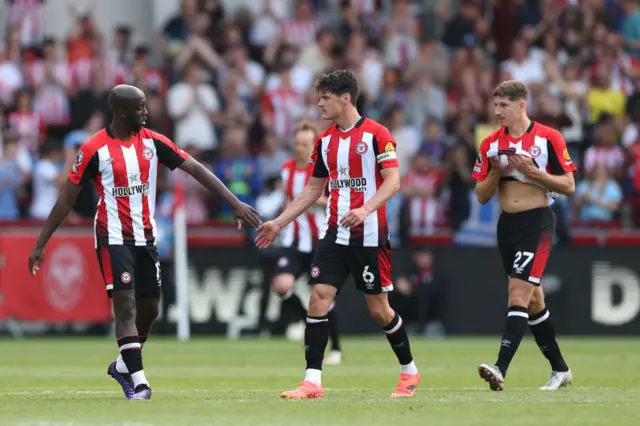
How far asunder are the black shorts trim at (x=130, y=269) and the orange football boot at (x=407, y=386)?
2.04 metres

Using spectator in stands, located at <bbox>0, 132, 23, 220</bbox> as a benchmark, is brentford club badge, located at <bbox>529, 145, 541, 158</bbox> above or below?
above

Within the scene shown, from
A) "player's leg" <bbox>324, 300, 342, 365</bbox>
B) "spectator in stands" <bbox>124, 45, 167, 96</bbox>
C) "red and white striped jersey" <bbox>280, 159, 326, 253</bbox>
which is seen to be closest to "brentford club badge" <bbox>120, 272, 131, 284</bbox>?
"player's leg" <bbox>324, 300, 342, 365</bbox>

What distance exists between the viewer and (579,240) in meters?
21.5

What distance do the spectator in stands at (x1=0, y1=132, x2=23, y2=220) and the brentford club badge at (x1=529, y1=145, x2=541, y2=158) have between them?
1210 cm

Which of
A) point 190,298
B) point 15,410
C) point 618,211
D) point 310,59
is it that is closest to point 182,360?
point 190,298

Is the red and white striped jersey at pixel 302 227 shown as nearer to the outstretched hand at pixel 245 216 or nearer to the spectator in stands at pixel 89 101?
the outstretched hand at pixel 245 216

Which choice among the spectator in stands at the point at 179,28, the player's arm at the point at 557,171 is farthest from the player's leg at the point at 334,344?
the spectator in stands at the point at 179,28

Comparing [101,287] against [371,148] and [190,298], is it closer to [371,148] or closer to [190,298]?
[190,298]

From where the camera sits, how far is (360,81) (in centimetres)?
2494

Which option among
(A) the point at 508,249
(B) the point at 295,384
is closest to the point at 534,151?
(A) the point at 508,249

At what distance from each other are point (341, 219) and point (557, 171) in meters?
→ 2.06

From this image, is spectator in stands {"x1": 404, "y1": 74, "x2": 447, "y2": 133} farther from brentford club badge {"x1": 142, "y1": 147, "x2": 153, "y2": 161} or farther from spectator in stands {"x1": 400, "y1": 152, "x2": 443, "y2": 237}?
brentford club badge {"x1": 142, "y1": 147, "x2": 153, "y2": 161}

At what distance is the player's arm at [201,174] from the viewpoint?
11109 mm

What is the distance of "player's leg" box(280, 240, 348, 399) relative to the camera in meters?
11.1
